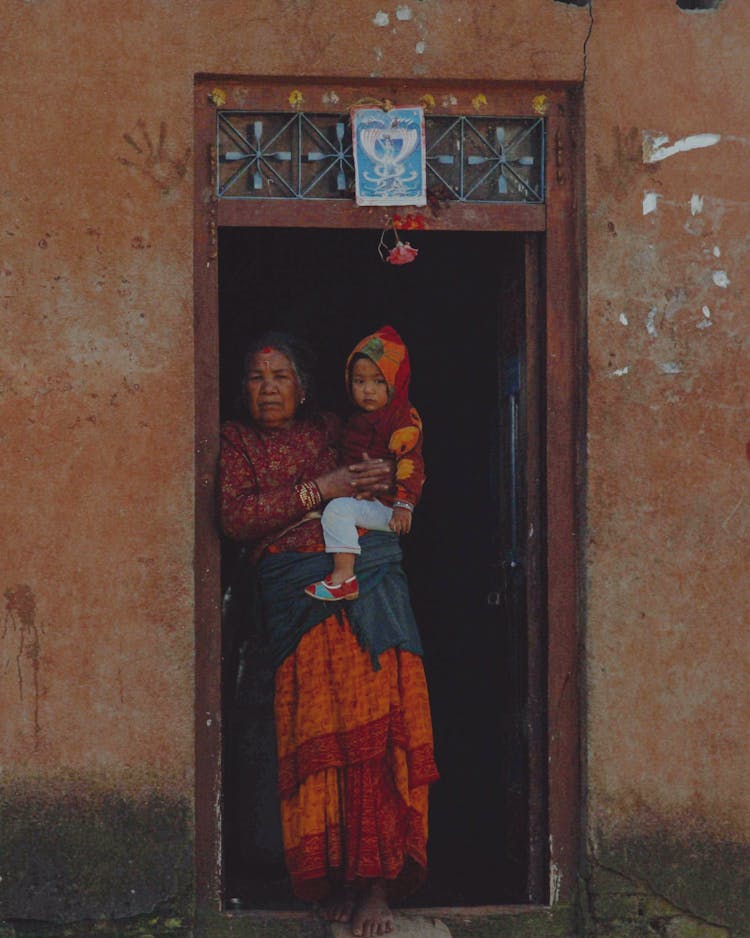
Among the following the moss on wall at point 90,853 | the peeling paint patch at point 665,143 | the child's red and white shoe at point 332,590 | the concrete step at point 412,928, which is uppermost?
the peeling paint patch at point 665,143

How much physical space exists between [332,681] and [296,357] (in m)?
1.16

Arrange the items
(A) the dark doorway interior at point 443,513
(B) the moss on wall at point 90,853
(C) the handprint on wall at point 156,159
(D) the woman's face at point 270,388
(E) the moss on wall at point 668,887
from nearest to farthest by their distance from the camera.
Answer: (B) the moss on wall at point 90,853 < (C) the handprint on wall at point 156,159 < (E) the moss on wall at point 668,887 < (D) the woman's face at point 270,388 < (A) the dark doorway interior at point 443,513

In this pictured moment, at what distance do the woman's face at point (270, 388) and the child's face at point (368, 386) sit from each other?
253mm

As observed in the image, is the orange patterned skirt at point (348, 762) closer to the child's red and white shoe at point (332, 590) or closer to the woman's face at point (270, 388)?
the child's red and white shoe at point (332, 590)

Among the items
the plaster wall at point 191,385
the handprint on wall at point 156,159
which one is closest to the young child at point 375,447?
the plaster wall at point 191,385

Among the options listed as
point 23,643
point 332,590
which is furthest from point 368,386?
point 23,643

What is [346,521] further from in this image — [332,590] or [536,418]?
[536,418]

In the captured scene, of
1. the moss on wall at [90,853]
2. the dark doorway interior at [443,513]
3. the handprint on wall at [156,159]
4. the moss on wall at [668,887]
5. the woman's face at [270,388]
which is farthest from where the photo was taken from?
the dark doorway interior at [443,513]

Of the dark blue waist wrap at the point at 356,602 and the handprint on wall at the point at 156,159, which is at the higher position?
the handprint on wall at the point at 156,159

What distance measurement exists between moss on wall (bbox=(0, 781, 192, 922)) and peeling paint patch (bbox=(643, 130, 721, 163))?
2.68m

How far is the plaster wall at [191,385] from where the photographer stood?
480 centimetres

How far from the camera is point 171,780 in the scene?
4.80 metres

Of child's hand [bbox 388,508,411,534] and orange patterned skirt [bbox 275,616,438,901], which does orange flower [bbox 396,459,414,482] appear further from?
orange patterned skirt [bbox 275,616,438,901]

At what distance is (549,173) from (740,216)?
67 cm
